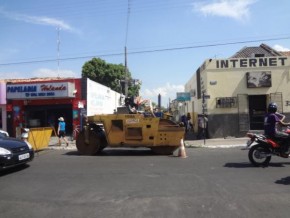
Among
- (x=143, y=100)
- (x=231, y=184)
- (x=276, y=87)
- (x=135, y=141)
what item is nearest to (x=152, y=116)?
(x=135, y=141)

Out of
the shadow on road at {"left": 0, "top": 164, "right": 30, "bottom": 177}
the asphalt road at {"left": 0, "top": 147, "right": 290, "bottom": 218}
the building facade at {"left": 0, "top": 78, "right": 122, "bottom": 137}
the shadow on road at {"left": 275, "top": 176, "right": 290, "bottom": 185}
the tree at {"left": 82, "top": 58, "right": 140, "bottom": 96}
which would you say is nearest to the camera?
the asphalt road at {"left": 0, "top": 147, "right": 290, "bottom": 218}

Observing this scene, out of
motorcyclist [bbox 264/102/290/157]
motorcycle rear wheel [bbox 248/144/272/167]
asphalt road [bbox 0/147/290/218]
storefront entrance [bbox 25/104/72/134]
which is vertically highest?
storefront entrance [bbox 25/104/72/134]

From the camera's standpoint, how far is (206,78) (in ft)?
79.3

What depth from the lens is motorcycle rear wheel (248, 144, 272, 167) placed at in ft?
37.5

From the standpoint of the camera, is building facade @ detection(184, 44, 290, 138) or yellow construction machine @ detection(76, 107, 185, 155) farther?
building facade @ detection(184, 44, 290, 138)

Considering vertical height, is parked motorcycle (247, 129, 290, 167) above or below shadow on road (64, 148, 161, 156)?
above

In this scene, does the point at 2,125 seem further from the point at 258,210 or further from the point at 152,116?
the point at 258,210

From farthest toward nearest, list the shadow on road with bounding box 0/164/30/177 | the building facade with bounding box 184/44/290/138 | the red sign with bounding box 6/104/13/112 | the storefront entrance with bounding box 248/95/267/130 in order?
the red sign with bounding box 6/104/13/112
the storefront entrance with bounding box 248/95/267/130
the building facade with bounding box 184/44/290/138
the shadow on road with bounding box 0/164/30/177

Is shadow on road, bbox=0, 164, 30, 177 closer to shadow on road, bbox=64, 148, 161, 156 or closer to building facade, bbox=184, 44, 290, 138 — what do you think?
shadow on road, bbox=64, 148, 161, 156

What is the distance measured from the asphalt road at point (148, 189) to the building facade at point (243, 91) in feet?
36.0

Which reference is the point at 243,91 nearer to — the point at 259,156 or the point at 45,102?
the point at 45,102

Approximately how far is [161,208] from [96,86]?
2220 centimetres

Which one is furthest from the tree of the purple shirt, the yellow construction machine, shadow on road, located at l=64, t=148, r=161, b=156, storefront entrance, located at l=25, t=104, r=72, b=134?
the purple shirt

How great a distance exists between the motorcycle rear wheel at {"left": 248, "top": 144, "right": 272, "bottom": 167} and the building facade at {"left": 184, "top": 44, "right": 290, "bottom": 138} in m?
12.1
